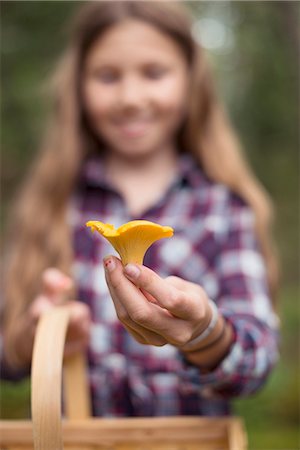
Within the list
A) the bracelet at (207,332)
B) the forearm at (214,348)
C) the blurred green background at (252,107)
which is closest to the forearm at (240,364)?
the forearm at (214,348)

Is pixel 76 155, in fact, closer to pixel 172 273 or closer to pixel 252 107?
pixel 172 273

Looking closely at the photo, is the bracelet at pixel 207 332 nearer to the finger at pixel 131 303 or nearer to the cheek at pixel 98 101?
the finger at pixel 131 303

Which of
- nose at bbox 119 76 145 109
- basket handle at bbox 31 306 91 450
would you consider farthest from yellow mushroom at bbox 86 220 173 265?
nose at bbox 119 76 145 109

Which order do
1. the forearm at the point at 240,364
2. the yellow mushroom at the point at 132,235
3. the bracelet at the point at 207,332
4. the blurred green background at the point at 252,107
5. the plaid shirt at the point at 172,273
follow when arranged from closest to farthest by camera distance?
1. the yellow mushroom at the point at 132,235
2. the bracelet at the point at 207,332
3. the forearm at the point at 240,364
4. the plaid shirt at the point at 172,273
5. the blurred green background at the point at 252,107

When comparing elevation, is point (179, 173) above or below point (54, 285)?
above

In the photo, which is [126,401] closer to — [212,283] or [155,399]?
[155,399]

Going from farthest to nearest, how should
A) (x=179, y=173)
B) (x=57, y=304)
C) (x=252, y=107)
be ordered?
(x=252, y=107)
(x=179, y=173)
(x=57, y=304)

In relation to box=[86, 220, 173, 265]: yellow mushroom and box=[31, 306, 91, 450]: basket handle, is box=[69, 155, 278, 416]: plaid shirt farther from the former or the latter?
box=[86, 220, 173, 265]: yellow mushroom

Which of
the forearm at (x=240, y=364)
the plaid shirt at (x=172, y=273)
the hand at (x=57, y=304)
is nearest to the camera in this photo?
the forearm at (x=240, y=364)

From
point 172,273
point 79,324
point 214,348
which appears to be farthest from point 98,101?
point 214,348
